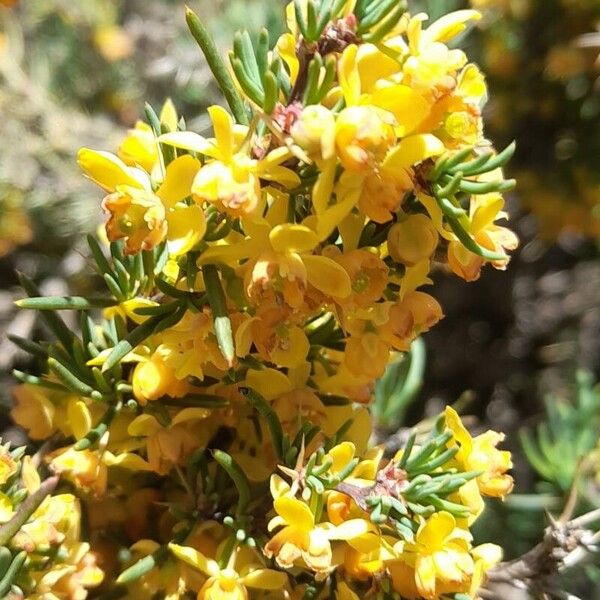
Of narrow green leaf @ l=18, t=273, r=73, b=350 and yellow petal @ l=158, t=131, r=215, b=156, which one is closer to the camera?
yellow petal @ l=158, t=131, r=215, b=156

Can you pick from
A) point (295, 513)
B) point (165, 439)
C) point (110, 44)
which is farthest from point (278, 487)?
point (110, 44)

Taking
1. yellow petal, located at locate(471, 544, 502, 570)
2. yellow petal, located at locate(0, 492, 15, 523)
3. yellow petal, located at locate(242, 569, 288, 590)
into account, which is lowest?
yellow petal, located at locate(471, 544, 502, 570)

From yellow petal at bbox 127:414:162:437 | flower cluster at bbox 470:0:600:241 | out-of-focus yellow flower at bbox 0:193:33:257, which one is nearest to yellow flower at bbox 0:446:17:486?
yellow petal at bbox 127:414:162:437

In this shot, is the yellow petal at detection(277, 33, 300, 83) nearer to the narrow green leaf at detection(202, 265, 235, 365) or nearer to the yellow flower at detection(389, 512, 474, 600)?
the narrow green leaf at detection(202, 265, 235, 365)

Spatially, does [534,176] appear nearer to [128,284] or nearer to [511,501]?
[511,501]

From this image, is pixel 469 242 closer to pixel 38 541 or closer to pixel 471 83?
pixel 471 83

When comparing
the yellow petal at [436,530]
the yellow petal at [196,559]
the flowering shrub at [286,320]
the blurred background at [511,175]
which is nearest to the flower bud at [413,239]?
the flowering shrub at [286,320]
